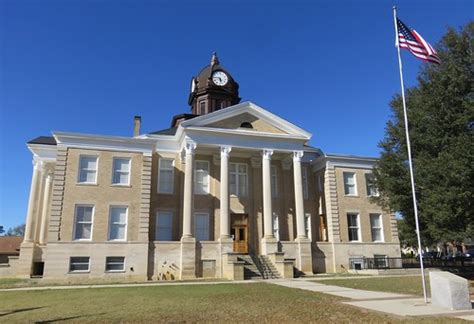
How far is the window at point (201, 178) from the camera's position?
92.1ft

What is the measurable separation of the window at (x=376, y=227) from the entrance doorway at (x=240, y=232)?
34.5 feet

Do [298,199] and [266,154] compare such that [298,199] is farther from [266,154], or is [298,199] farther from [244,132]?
[244,132]

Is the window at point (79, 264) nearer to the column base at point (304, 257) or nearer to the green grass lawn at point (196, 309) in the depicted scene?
the green grass lawn at point (196, 309)

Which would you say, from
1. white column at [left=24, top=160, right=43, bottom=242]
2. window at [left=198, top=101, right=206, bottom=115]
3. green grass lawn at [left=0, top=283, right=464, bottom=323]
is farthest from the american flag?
white column at [left=24, top=160, right=43, bottom=242]

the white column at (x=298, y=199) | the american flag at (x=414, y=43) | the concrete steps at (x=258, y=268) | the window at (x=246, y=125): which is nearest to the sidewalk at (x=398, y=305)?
the american flag at (x=414, y=43)

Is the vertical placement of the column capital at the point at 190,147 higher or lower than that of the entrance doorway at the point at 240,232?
higher

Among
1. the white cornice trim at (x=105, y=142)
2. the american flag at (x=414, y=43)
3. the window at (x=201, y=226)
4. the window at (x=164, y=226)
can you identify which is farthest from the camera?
the window at (x=201, y=226)

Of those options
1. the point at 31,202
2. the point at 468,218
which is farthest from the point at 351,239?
the point at 31,202

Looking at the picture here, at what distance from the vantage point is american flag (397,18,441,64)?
1413 cm

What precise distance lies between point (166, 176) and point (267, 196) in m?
7.79

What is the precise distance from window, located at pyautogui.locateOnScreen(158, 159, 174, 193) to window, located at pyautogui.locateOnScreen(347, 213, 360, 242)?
569 inches

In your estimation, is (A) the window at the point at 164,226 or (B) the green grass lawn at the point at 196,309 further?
(A) the window at the point at 164,226

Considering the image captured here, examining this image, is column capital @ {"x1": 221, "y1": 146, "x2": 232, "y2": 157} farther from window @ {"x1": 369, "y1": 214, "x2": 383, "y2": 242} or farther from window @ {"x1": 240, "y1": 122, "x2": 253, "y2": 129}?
window @ {"x1": 369, "y1": 214, "x2": 383, "y2": 242}

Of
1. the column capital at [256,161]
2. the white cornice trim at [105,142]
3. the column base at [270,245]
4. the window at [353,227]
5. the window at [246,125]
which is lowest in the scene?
the column base at [270,245]
